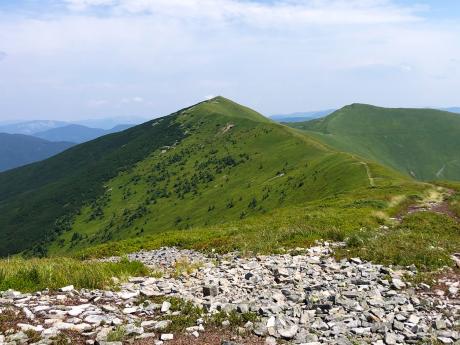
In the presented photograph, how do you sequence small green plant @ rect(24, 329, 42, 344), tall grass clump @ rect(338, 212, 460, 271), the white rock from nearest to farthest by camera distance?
small green plant @ rect(24, 329, 42, 344) < the white rock < tall grass clump @ rect(338, 212, 460, 271)

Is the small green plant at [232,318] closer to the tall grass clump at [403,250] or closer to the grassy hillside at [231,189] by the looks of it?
the tall grass clump at [403,250]

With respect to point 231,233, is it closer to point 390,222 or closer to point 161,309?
point 390,222

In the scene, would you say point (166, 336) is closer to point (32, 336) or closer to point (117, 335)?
point (117, 335)

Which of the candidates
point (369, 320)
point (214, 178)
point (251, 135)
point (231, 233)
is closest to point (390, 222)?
point (231, 233)

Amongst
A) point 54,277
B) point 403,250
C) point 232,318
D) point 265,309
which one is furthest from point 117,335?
point 403,250

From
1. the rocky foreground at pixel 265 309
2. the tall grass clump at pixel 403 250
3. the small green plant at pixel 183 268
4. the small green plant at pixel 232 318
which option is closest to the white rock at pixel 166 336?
the rocky foreground at pixel 265 309

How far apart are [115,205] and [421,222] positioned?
16595cm

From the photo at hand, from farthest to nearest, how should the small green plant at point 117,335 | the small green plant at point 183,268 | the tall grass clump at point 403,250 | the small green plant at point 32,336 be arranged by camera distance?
the tall grass clump at point 403,250, the small green plant at point 183,268, the small green plant at point 117,335, the small green plant at point 32,336

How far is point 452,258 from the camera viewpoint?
19219 millimetres

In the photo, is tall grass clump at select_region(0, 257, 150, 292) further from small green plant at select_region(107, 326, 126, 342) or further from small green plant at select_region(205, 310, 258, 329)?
small green plant at select_region(205, 310, 258, 329)

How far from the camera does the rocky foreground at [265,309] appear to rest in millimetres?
11711

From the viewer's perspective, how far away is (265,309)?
13391mm

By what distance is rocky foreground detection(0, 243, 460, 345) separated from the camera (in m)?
11.7

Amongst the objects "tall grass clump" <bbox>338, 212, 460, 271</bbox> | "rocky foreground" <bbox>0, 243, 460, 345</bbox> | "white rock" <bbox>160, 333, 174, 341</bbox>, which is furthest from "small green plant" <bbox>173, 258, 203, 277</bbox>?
"tall grass clump" <bbox>338, 212, 460, 271</bbox>
